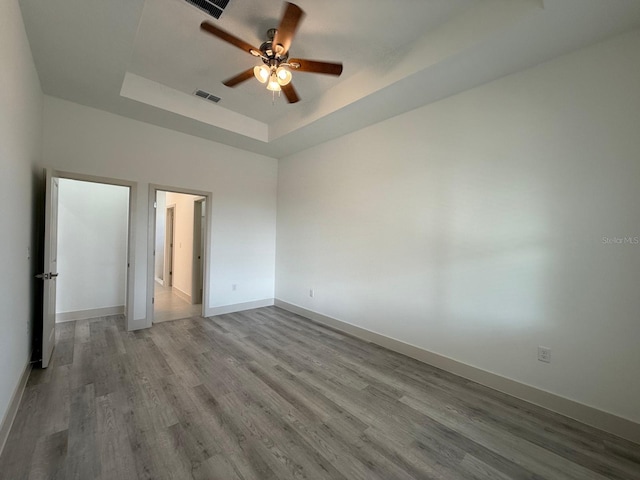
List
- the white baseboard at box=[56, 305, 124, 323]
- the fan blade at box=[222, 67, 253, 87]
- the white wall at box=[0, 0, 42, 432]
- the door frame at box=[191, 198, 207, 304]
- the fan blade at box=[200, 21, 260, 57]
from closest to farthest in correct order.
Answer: the white wall at box=[0, 0, 42, 432], the fan blade at box=[200, 21, 260, 57], the fan blade at box=[222, 67, 253, 87], the white baseboard at box=[56, 305, 124, 323], the door frame at box=[191, 198, 207, 304]

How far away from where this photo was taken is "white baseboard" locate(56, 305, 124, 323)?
13.0 ft

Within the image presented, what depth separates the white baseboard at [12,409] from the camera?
5.45 ft

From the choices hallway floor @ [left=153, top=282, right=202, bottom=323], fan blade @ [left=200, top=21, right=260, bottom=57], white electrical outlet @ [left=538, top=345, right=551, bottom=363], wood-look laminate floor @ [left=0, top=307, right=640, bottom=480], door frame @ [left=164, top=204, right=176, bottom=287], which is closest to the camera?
wood-look laminate floor @ [left=0, top=307, right=640, bottom=480]

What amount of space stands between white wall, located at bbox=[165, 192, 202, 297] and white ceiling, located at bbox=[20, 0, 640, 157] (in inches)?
93.3

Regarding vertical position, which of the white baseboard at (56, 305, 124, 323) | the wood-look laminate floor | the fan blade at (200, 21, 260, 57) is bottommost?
the wood-look laminate floor

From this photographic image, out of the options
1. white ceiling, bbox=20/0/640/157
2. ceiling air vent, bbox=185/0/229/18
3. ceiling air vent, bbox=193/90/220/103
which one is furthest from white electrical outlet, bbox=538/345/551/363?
ceiling air vent, bbox=193/90/220/103

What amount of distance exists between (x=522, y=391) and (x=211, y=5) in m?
4.08

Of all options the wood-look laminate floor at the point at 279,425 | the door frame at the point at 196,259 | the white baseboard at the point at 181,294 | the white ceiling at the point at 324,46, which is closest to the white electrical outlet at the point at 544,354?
the wood-look laminate floor at the point at 279,425

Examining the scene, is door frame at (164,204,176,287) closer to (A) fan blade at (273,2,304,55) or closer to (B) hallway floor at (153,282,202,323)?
(B) hallway floor at (153,282,202,323)

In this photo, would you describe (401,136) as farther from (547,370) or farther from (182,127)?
(182,127)

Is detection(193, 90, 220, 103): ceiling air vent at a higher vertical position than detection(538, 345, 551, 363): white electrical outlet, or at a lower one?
higher

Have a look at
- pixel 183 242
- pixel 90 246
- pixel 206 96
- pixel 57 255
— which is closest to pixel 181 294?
pixel 183 242

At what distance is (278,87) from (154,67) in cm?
164

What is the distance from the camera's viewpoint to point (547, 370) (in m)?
2.21
